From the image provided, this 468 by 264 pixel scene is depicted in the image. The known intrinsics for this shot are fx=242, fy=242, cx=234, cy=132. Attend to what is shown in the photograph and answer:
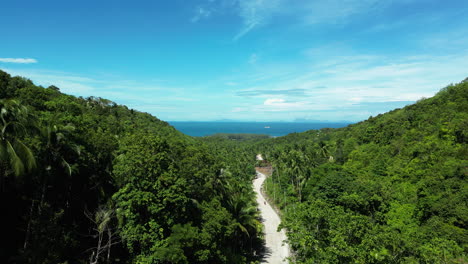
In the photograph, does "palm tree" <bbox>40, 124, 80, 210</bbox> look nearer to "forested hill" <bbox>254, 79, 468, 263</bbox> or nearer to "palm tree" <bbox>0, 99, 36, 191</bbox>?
"palm tree" <bbox>0, 99, 36, 191</bbox>

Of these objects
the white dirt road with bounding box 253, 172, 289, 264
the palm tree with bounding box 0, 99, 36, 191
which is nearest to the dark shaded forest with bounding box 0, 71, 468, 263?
the palm tree with bounding box 0, 99, 36, 191

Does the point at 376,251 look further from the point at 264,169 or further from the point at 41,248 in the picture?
the point at 264,169

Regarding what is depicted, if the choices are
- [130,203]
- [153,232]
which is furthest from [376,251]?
[130,203]

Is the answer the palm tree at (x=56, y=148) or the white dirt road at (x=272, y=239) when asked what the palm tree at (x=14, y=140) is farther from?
the white dirt road at (x=272, y=239)

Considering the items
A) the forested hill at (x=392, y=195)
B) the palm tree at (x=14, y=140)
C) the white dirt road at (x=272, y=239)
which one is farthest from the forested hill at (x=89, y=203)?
the white dirt road at (x=272, y=239)

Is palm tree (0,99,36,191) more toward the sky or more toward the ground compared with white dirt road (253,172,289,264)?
more toward the sky

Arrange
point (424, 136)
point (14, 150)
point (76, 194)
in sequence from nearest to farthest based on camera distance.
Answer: point (14, 150) → point (76, 194) → point (424, 136)
